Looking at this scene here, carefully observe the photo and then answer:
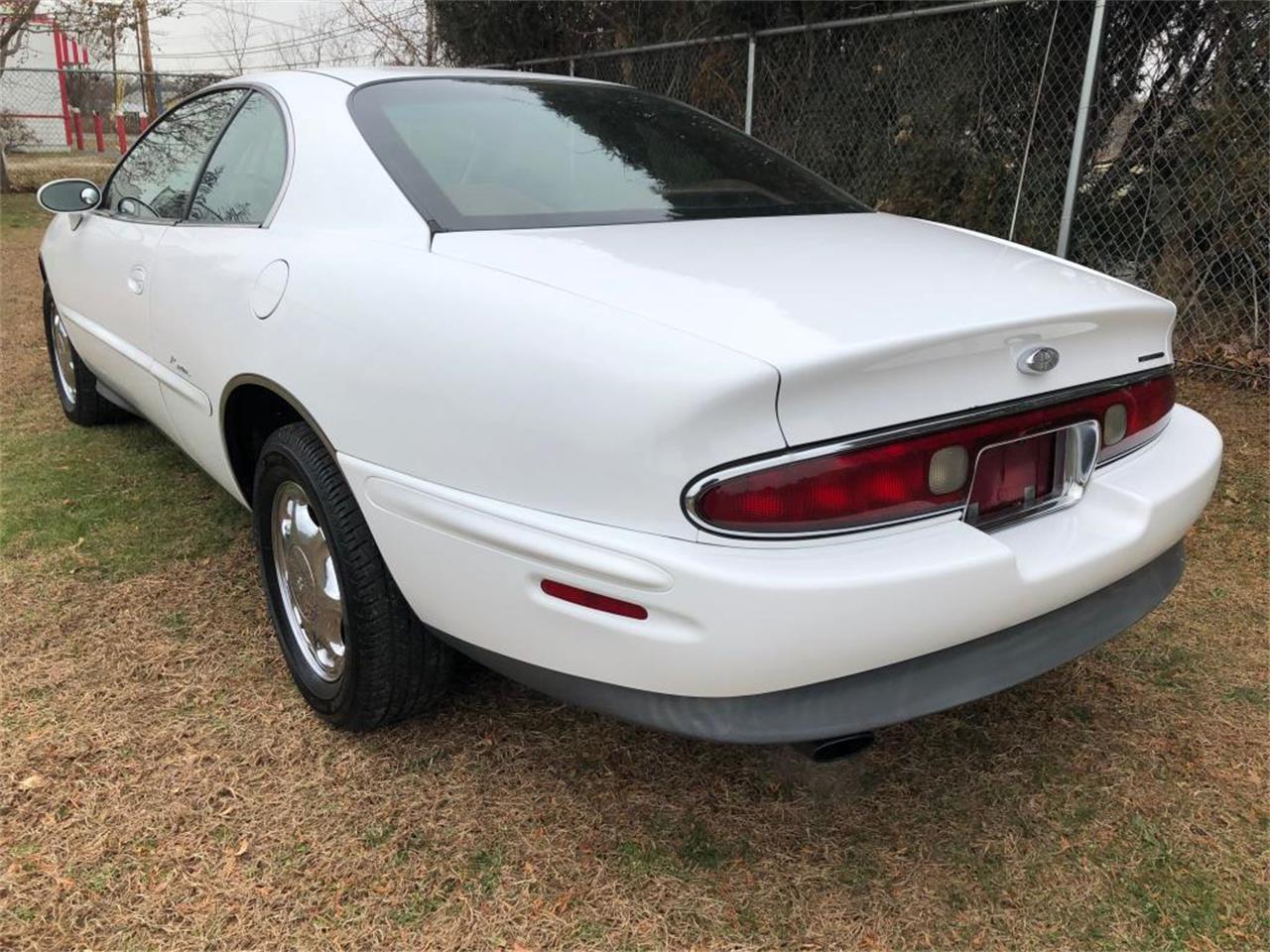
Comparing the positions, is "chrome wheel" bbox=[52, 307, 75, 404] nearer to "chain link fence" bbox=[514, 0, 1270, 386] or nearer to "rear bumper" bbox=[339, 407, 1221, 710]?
"rear bumper" bbox=[339, 407, 1221, 710]

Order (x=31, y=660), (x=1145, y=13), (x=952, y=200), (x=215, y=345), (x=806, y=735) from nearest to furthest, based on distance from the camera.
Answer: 1. (x=806, y=735)
2. (x=215, y=345)
3. (x=31, y=660)
4. (x=1145, y=13)
5. (x=952, y=200)

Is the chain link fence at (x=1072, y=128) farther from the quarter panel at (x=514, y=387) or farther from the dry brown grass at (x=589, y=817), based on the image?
the quarter panel at (x=514, y=387)

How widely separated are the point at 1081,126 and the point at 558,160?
3.83m

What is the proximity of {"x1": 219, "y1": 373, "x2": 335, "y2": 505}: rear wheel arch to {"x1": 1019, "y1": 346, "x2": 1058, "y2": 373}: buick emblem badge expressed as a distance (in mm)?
1607

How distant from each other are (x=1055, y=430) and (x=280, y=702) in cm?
193

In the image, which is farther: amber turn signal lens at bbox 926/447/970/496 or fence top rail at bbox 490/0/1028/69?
fence top rail at bbox 490/0/1028/69

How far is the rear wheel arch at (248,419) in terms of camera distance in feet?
8.02

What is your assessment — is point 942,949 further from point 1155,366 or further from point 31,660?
point 31,660

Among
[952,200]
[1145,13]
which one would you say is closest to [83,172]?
[952,200]

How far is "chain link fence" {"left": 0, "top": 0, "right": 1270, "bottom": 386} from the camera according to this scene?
5203mm

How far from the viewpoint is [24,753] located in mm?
2289

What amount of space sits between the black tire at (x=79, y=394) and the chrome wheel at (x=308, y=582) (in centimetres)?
227

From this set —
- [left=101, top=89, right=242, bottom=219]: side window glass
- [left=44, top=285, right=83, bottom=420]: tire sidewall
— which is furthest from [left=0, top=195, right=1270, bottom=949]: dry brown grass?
[left=44, top=285, right=83, bottom=420]: tire sidewall

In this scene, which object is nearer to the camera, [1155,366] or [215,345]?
[1155,366]
